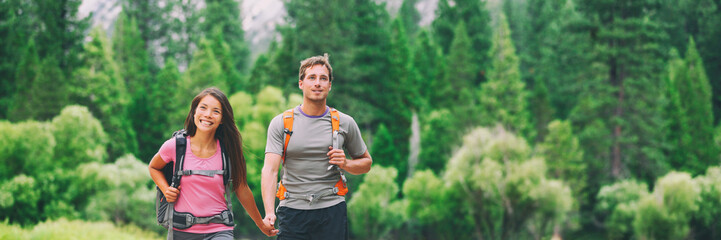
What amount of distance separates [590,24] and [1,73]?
1450 inches

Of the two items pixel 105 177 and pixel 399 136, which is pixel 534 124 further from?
pixel 105 177

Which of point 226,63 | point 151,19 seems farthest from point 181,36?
point 226,63

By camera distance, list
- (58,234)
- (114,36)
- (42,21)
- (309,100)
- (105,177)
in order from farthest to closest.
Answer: (114,36)
(42,21)
(105,177)
(58,234)
(309,100)

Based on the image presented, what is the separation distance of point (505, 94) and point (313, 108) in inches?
1402

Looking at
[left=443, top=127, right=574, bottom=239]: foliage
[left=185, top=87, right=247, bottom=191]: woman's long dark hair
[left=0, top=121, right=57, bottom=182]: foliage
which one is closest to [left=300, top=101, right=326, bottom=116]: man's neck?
[left=185, top=87, right=247, bottom=191]: woman's long dark hair

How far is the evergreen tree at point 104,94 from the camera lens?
35844 mm

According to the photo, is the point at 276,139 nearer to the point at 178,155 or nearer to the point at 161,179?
the point at 178,155

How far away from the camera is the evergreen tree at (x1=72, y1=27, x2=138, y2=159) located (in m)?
35.8

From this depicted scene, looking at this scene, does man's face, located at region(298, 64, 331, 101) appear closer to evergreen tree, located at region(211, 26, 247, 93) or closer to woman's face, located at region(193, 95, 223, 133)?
woman's face, located at region(193, 95, 223, 133)

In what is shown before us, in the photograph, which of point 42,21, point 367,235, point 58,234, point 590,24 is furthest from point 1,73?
point 590,24

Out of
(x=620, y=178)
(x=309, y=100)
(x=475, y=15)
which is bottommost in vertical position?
(x=309, y=100)

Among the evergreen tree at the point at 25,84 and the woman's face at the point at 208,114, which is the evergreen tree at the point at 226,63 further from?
the woman's face at the point at 208,114

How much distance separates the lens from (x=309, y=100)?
405 centimetres

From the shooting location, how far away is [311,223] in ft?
13.1
